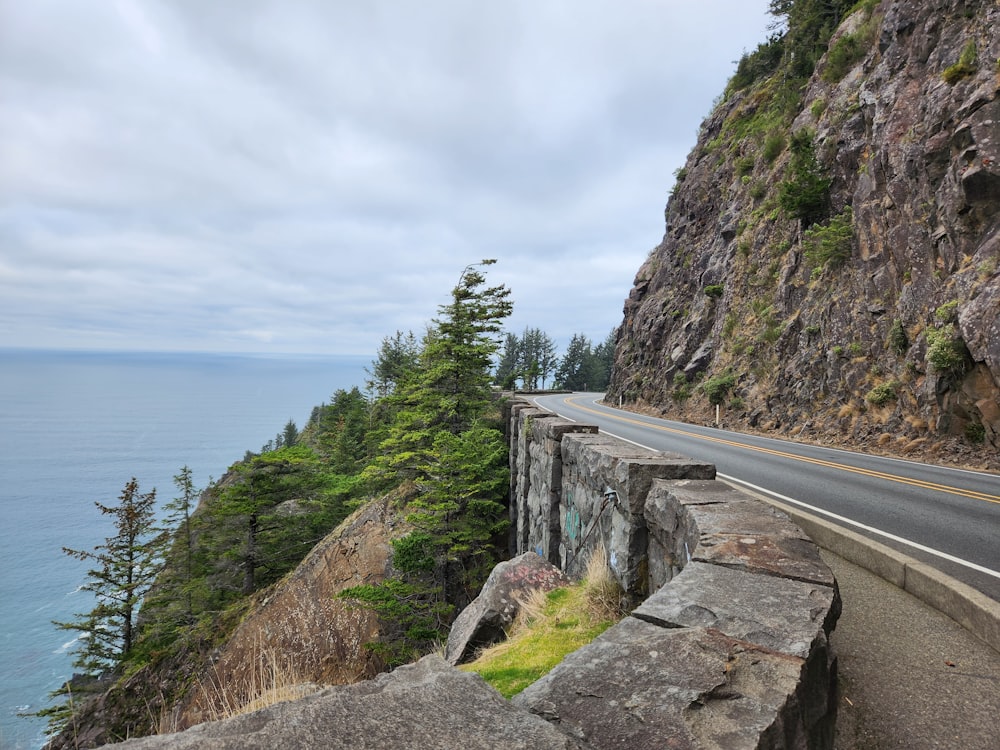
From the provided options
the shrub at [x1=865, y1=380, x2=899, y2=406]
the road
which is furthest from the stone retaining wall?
the shrub at [x1=865, y1=380, x2=899, y2=406]

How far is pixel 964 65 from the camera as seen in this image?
512 inches

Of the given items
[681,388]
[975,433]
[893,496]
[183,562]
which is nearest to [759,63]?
[681,388]

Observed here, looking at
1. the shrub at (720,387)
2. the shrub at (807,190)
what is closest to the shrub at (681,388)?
the shrub at (720,387)

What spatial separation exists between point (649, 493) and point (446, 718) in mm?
3372

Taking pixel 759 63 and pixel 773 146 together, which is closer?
pixel 773 146

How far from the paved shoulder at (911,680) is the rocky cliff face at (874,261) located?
33.7 ft

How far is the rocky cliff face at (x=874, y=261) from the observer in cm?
1181

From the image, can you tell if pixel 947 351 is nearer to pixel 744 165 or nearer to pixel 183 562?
pixel 744 165

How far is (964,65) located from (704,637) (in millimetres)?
18115

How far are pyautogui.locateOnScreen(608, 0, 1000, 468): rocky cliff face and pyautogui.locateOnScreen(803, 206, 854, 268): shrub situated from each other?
0.17 feet

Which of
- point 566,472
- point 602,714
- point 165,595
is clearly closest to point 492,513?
point 566,472

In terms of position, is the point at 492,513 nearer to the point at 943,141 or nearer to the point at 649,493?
the point at 649,493

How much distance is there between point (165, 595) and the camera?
949 inches

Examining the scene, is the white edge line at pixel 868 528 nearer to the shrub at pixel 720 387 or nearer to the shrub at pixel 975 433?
the shrub at pixel 975 433
